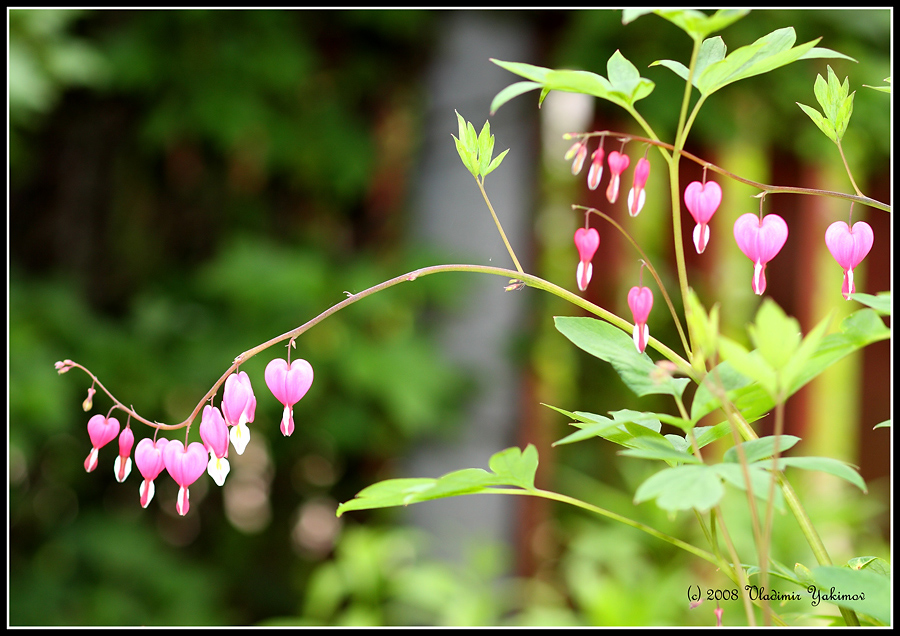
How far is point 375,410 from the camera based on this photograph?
65.8 inches

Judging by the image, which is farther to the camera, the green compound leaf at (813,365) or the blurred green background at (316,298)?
the blurred green background at (316,298)

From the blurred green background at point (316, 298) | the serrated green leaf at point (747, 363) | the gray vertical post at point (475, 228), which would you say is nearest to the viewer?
the serrated green leaf at point (747, 363)

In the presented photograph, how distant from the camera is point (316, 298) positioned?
146cm

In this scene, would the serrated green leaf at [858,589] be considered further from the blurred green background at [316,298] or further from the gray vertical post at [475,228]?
the gray vertical post at [475,228]

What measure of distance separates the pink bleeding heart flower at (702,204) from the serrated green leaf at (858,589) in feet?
0.58

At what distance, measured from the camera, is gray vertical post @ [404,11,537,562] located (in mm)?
1618

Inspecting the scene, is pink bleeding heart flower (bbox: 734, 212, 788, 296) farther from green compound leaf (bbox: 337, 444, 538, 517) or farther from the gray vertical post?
the gray vertical post

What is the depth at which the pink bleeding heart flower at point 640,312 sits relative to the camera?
35cm

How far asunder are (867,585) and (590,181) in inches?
9.0

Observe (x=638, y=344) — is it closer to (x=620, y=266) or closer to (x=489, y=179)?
(x=489, y=179)

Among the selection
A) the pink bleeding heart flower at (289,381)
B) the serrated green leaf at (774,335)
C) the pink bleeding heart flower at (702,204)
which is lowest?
the pink bleeding heart flower at (289,381)

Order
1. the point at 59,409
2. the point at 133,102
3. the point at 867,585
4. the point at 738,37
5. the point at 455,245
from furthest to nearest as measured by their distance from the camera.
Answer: the point at 133,102 < the point at 455,245 < the point at 738,37 < the point at 59,409 < the point at 867,585

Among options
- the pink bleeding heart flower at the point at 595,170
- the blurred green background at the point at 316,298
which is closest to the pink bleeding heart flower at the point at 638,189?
the pink bleeding heart flower at the point at 595,170

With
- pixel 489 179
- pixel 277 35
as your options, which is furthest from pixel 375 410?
pixel 277 35
